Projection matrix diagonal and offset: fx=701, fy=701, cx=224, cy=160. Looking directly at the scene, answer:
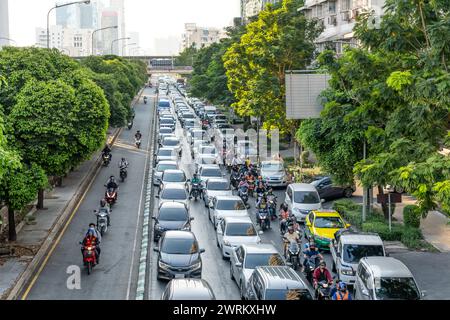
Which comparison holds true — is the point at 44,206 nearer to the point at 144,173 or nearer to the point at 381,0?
the point at 144,173

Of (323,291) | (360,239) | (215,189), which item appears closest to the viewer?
(323,291)

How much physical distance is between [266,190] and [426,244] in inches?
430

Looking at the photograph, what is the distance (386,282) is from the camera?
1727 cm

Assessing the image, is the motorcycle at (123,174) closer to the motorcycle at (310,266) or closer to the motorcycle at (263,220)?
the motorcycle at (263,220)

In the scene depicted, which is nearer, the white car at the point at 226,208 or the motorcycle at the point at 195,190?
the white car at the point at 226,208

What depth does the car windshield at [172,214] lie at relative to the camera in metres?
26.5

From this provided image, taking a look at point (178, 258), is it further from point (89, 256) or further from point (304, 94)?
point (304, 94)

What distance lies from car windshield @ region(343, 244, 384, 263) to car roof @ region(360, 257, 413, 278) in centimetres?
222

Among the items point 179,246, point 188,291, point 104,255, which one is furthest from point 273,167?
point 188,291

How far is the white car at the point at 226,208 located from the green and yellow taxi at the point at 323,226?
2890 millimetres

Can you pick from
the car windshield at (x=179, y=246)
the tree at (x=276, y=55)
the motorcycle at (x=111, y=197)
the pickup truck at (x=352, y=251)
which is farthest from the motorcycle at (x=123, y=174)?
the pickup truck at (x=352, y=251)

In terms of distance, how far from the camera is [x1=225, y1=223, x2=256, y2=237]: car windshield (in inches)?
954

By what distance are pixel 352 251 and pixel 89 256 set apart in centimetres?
826

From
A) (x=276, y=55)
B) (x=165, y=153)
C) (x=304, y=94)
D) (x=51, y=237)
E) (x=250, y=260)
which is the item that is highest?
(x=276, y=55)
